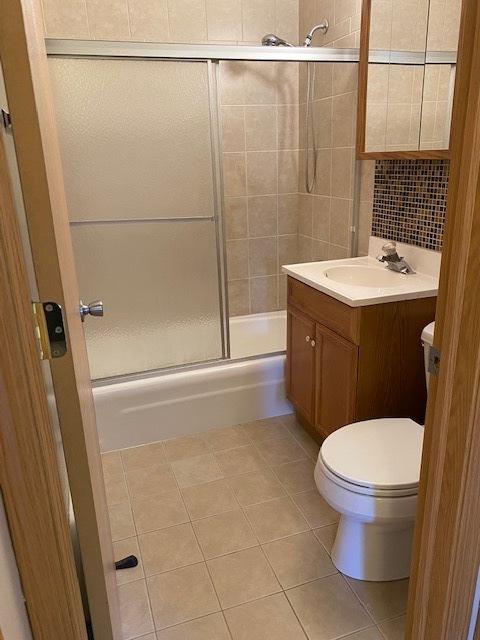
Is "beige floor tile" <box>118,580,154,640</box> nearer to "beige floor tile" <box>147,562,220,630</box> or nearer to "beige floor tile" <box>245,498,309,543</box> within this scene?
"beige floor tile" <box>147,562,220,630</box>

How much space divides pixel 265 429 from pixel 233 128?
186 cm

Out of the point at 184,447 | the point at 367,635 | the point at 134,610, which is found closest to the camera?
the point at 367,635

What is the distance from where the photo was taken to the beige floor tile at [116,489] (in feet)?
6.94

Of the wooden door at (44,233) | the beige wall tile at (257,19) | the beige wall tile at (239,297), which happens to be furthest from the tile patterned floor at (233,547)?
the beige wall tile at (257,19)

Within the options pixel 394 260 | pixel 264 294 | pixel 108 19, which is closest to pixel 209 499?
pixel 394 260

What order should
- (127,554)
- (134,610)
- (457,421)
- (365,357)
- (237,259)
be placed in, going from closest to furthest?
(457,421) < (134,610) < (127,554) < (365,357) < (237,259)

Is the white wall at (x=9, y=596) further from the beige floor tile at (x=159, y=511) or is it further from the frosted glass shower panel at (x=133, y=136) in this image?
the frosted glass shower panel at (x=133, y=136)

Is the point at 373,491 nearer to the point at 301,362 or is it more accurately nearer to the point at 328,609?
the point at 328,609

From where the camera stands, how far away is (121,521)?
6.51 ft

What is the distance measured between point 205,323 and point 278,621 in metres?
1.42

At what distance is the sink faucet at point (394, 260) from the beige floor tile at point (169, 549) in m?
1.43

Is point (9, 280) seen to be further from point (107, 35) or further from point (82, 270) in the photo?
point (107, 35)


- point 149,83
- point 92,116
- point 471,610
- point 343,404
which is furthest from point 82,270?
point 471,610

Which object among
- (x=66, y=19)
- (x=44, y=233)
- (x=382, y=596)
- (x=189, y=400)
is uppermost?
(x=66, y=19)
